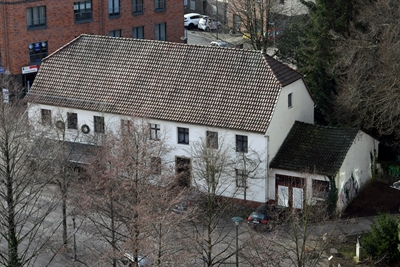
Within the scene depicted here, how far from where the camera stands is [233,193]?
5247 cm

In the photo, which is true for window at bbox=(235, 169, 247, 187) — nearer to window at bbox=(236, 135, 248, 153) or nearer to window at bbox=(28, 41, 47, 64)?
window at bbox=(236, 135, 248, 153)

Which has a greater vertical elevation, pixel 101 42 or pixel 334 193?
pixel 101 42

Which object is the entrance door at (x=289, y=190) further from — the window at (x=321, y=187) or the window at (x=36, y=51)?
the window at (x=36, y=51)

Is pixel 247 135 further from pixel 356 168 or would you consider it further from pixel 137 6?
pixel 137 6

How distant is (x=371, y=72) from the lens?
56438mm

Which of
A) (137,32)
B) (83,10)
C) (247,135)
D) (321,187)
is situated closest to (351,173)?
(321,187)

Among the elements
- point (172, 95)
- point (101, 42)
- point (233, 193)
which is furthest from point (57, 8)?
point (233, 193)

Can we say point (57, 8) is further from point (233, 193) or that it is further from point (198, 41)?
point (233, 193)

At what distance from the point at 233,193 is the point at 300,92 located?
27.8ft

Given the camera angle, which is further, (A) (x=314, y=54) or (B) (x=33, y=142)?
(A) (x=314, y=54)

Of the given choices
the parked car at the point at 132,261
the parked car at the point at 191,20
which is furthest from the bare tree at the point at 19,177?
the parked car at the point at 191,20

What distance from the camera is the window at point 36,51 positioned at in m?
72.8

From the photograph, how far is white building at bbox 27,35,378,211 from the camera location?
174 ft

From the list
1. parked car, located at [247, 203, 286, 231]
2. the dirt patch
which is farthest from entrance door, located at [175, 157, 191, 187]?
the dirt patch
